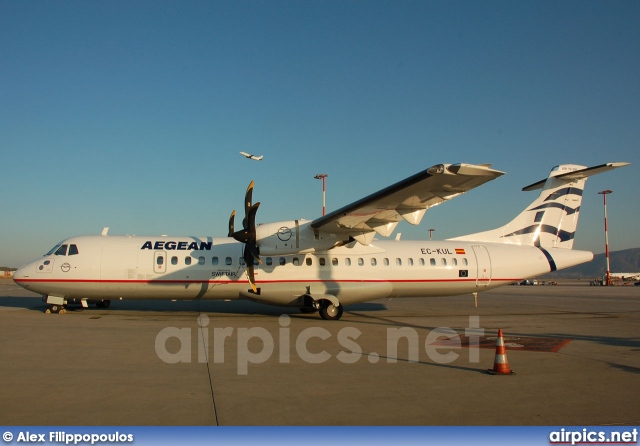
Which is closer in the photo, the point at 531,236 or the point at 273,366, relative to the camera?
the point at 273,366

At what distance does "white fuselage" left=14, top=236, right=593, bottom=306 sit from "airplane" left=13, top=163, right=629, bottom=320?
3cm

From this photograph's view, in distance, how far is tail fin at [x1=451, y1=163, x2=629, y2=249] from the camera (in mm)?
19500

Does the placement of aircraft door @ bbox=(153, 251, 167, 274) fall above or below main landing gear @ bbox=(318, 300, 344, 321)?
above

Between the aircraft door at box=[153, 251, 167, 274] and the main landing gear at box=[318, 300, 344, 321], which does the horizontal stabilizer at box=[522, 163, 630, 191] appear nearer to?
the main landing gear at box=[318, 300, 344, 321]

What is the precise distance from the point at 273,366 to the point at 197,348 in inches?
96.1

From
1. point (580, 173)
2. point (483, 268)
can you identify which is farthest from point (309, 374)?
point (580, 173)

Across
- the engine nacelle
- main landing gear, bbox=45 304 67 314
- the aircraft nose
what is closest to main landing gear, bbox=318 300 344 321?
the engine nacelle

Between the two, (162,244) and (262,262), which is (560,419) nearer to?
(262,262)

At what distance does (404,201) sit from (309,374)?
722 cm

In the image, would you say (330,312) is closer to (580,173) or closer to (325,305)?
(325,305)

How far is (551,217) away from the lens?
64.1 ft

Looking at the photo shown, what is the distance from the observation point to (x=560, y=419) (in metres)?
5.58

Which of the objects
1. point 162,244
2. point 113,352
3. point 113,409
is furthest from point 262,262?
point 113,409

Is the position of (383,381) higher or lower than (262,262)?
lower
